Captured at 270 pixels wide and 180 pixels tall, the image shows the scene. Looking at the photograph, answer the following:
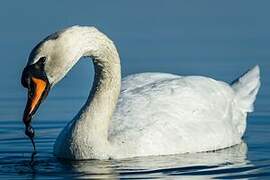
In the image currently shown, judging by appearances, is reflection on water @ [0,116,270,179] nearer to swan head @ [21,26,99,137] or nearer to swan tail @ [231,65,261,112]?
swan head @ [21,26,99,137]

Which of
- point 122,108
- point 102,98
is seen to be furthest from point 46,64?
point 122,108

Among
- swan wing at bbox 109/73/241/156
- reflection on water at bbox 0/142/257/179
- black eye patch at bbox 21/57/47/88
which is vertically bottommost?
reflection on water at bbox 0/142/257/179

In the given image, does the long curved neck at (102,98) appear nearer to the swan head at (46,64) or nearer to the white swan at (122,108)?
the white swan at (122,108)

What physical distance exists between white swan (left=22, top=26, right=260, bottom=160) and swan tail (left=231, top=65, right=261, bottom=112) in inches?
32.7

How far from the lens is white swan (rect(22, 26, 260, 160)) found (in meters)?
13.1

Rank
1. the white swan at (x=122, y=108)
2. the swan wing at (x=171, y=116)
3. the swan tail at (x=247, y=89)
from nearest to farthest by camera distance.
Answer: the white swan at (x=122, y=108) < the swan wing at (x=171, y=116) < the swan tail at (x=247, y=89)

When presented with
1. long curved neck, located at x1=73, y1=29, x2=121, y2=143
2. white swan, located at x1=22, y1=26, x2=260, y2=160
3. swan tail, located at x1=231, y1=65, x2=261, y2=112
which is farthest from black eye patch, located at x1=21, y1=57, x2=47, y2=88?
swan tail, located at x1=231, y1=65, x2=261, y2=112

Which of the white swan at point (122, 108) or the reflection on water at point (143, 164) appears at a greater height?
the white swan at point (122, 108)

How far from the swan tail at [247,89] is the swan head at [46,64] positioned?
4265 millimetres

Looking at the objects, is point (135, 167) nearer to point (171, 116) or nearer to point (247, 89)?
point (171, 116)

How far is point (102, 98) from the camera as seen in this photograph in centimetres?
1443

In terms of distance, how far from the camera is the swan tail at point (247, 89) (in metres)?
17.0

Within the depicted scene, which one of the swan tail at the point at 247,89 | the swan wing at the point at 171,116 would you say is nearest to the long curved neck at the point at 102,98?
the swan wing at the point at 171,116

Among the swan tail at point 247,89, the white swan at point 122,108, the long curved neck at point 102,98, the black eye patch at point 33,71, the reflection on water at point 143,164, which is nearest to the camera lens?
the black eye patch at point 33,71
